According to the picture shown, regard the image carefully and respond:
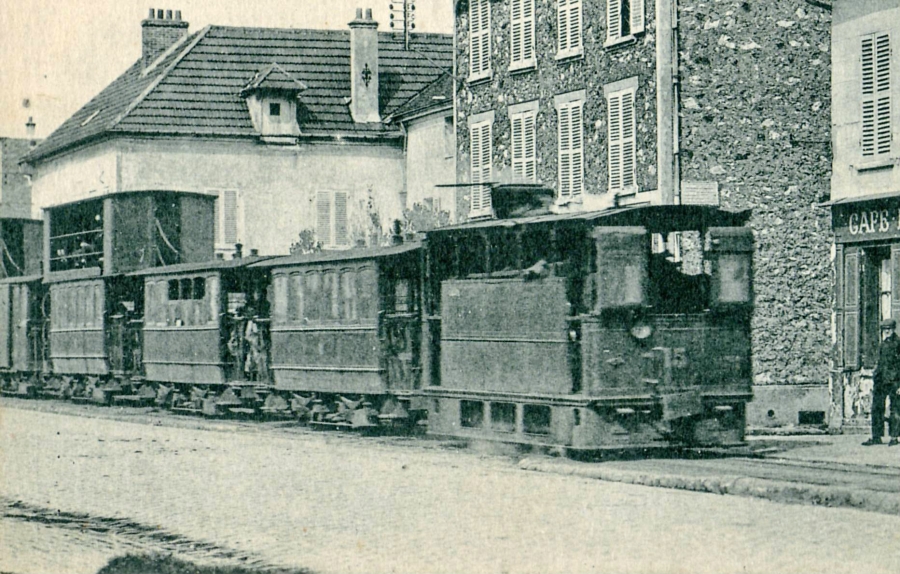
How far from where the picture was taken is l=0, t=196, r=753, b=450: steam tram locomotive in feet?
60.0

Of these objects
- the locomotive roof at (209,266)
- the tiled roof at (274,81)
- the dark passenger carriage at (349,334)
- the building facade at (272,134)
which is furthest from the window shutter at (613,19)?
the tiled roof at (274,81)

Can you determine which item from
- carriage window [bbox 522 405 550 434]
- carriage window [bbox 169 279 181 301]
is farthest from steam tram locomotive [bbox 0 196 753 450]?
carriage window [bbox 169 279 181 301]

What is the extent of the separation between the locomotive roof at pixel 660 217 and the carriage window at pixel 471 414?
2.72 metres

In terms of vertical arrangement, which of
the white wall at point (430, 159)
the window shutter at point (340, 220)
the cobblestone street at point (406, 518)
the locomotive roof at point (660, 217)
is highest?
the white wall at point (430, 159)

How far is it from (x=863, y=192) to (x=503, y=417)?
6.80 metres

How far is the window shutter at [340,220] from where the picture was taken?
45.3m

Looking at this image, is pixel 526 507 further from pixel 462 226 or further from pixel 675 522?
pixel 462 226

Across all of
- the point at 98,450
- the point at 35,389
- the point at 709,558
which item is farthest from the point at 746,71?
the point at 35,389

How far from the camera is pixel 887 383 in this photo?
19.7 m

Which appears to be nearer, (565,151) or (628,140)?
(628,140)

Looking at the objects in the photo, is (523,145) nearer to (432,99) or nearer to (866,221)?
(432,99)

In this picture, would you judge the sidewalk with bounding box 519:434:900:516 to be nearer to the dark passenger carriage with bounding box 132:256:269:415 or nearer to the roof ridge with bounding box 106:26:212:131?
the dark passenger carriage with bounding box 132:256:269:415

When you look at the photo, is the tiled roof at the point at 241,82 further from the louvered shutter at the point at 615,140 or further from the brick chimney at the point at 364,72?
the louvered shutter at the point at 615,140

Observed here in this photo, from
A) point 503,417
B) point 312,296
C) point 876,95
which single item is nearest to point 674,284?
point 503,417
